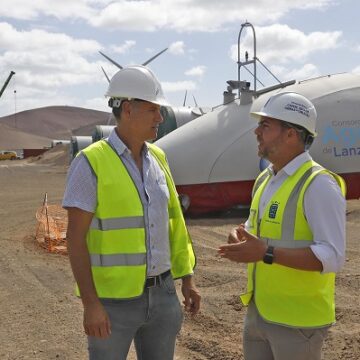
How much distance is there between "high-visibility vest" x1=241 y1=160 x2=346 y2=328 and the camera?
8.21 ft

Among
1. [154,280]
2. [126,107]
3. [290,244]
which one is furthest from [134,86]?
[290,244]

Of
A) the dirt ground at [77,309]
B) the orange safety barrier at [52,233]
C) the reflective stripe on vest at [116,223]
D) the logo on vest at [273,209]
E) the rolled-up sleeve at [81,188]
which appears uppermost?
the rolled-up sleeve at [81,188]

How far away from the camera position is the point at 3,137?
356 feet

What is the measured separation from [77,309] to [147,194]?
325cm

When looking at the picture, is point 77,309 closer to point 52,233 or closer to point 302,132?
point 302,132

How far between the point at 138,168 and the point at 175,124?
1508 cm

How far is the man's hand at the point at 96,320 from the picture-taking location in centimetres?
250

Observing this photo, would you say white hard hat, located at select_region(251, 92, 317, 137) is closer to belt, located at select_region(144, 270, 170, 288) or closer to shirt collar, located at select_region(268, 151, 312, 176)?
shirt collar, located at select_region(268, 151, 312, 176)

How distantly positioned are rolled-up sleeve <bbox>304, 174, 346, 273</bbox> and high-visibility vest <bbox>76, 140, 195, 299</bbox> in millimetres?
804

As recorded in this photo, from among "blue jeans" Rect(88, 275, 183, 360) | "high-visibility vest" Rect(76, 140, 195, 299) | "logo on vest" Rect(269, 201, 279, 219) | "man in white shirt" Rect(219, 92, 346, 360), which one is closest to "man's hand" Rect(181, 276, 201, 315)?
"blue jeans" Rect(88, 275, 183, 360)

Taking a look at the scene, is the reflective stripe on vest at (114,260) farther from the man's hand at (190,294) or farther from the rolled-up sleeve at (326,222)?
the rolled-up sleeve at (326,222)

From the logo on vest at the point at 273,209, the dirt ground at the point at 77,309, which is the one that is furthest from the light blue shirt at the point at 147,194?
the dirt ground at the point at 77,309

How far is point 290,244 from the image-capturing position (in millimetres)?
2518

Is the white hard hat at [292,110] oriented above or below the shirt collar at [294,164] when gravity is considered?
above
